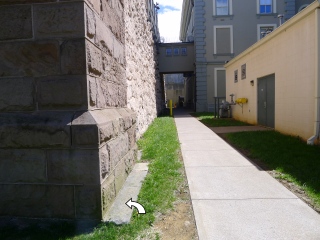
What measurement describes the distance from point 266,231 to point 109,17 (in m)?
2.98

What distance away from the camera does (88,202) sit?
2.63 metres

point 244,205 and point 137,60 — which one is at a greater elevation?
point 137,60

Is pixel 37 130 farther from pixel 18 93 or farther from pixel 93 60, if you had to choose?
pixel 93 60

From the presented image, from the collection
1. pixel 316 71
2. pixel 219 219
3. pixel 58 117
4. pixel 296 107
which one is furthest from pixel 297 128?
pixel 58 117

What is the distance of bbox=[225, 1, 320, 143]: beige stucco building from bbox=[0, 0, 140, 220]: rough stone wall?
5.48m

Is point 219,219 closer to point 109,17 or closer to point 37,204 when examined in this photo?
point 37,204

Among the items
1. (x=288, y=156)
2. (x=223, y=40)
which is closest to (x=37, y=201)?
(x=288, y=156)

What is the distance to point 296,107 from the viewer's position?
7.30 metres

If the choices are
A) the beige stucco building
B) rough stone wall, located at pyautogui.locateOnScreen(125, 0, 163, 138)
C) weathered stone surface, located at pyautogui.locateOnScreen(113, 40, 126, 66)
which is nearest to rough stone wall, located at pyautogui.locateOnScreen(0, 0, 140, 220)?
weathered stone surface, located at pyautogui.locateOnScreen(113, 40, 126, 66)

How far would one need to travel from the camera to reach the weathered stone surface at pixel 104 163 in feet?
8.72

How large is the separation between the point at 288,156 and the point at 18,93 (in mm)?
4731

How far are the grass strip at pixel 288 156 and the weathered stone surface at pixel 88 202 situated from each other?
2.42 meters

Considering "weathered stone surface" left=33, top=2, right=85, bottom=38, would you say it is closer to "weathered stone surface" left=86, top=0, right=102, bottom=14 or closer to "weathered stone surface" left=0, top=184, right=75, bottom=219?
"weathered stone surface" left=86, top=0, right=102, bottom=14

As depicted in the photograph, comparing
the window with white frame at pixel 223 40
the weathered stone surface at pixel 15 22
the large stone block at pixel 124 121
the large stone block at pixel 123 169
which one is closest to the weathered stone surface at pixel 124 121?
the large stone block at pixel 124 121
